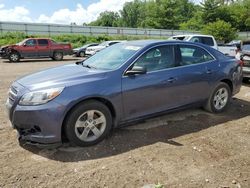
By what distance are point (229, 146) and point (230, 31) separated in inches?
1463

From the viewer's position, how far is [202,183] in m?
3.46

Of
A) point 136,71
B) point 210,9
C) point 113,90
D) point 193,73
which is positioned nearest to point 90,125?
point 113,90

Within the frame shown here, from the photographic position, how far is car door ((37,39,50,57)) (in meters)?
20.8

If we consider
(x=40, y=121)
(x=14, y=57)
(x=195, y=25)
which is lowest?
(x=14, y=57)

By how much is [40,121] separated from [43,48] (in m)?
17.9

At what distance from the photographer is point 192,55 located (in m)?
5.66

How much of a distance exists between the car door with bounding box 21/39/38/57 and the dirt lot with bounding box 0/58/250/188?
15.8m

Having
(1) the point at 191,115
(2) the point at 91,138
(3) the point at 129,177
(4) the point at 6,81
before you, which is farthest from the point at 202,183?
(4) the point at 6,81

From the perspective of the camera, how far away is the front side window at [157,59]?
495 centimetres

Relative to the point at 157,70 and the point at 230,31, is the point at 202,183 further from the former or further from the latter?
the point at 230,31

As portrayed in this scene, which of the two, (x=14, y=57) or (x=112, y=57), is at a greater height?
(x=112, y=57)

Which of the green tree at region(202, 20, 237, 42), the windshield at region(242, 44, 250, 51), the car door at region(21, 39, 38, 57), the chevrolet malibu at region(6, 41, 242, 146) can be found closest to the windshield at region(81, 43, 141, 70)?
the chevrolet malibu at region(6, 41, 242, 146)

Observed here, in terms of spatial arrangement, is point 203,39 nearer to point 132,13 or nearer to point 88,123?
point 88,123

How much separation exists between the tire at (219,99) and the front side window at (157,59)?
1.29m
